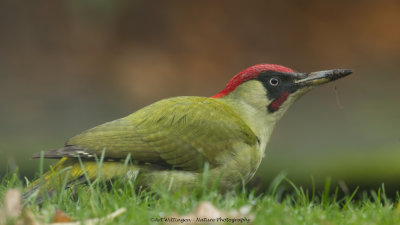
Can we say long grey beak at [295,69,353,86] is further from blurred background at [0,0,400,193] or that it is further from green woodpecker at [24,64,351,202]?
blurred background at [0,0,400,193]

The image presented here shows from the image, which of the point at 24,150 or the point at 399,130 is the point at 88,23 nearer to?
the point at 24,150

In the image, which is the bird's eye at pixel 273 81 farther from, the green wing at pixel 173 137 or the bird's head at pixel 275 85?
the green wing at pixel 173 137

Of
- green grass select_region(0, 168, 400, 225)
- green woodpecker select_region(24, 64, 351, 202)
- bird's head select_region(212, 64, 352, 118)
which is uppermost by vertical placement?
bird's head select_region(212, 64, 352, 118)

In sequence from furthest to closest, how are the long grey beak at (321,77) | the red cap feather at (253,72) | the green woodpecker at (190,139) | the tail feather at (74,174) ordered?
the red cap feather at (253,72)
the long grey beak at (321,77)
the green woodpecker at (190,139)
the tail feather at (74,174)

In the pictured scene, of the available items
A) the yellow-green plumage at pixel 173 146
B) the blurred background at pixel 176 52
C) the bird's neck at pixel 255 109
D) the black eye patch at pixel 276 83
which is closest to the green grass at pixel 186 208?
the yellow-green plumage at pixel 173 146

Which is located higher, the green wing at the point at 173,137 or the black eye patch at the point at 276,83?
the black eye patch at the point at 276,83

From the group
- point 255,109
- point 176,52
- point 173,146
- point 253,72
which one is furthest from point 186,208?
point 176,52

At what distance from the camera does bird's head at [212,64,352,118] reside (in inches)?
152

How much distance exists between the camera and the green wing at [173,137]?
11.2ft

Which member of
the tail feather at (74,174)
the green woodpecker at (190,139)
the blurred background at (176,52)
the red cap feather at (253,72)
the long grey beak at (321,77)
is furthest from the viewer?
the blurred background at (176,52)

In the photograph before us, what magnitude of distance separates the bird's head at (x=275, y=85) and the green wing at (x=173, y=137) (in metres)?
0.22

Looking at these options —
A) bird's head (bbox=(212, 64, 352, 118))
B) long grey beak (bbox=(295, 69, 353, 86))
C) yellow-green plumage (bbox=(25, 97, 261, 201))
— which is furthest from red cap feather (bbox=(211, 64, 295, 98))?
yellow-green plumage (bbox=(25, 97, 261, 201))

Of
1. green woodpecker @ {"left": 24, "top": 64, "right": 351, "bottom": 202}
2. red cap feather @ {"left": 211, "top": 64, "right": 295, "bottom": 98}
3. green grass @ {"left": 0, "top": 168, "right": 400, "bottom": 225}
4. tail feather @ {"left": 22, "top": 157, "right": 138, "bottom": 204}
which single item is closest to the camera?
green grass @ {"left": 0, "top": 168, "right": 400, "bottom": 225}

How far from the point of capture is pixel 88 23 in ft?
29.6
